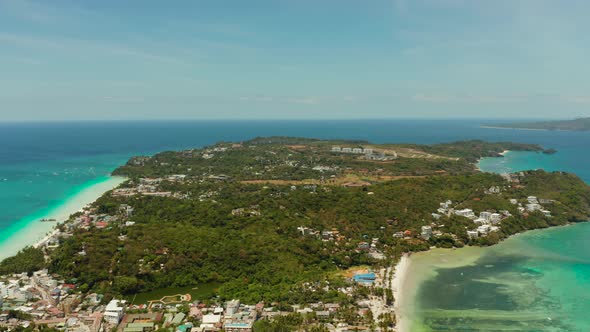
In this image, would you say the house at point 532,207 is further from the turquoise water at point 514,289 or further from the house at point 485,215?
the house at point 485,215

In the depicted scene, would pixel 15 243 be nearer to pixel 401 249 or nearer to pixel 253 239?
pixel 253 239

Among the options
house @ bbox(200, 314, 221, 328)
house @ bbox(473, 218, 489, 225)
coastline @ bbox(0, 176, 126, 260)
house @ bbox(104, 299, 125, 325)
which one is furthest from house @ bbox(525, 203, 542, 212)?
coastline @ bbox(0, 176, 126, 260)

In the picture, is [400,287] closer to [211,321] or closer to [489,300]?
[489,300]

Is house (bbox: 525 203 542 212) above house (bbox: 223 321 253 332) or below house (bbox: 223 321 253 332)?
above

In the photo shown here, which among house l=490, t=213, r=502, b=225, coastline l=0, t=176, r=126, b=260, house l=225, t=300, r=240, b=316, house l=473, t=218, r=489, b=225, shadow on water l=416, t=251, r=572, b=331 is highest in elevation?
house l=490, t=213, r=502, b=225

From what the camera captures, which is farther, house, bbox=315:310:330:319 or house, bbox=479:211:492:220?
house, bbox=479:211:492:220

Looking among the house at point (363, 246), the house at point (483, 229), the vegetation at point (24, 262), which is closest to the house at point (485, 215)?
the house at point (483, 229)

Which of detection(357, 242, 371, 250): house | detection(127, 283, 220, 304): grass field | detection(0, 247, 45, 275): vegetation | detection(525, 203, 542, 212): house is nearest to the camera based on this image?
detection(127, 283, 220, 304): grass field

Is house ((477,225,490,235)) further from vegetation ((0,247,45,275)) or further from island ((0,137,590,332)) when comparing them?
vegetation ((0,247,45,275))
